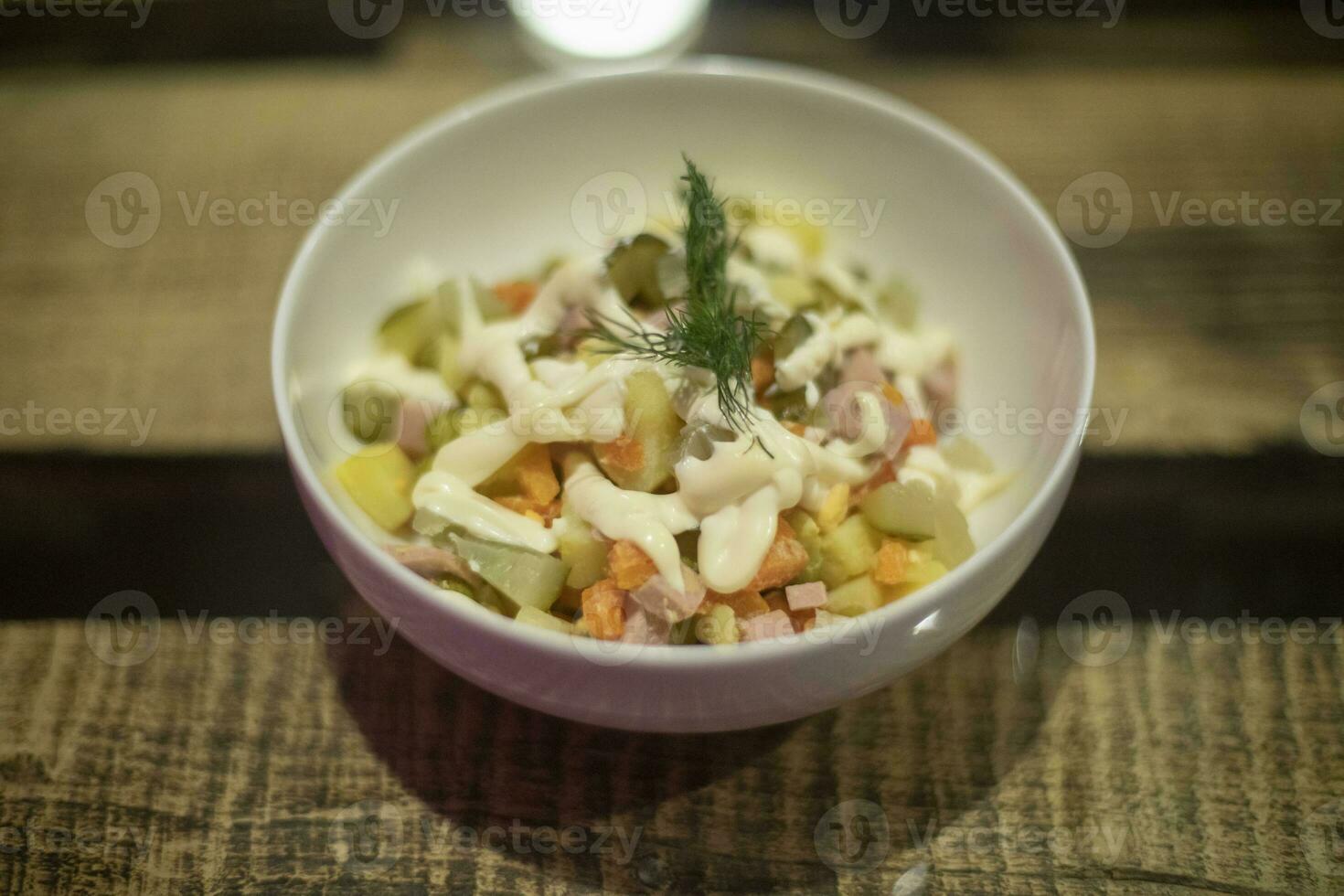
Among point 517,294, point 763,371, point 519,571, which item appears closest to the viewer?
point 519,571

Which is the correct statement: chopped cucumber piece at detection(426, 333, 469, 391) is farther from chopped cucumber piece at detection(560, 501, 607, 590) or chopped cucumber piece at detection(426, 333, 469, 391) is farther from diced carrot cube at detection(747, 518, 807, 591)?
diced carrot cube at detection(747, 518, 807, 591)

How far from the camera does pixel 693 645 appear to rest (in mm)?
1318

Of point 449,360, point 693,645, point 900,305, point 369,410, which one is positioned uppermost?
point 900,305

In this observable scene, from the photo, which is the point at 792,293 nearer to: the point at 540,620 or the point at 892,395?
the point at 892,395

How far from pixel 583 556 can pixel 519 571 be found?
0.09m

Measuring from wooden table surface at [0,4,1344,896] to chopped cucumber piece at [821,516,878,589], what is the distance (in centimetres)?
23

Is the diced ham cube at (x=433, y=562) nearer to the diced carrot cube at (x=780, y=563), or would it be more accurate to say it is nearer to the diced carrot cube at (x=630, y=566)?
the diced carrot cube at (x=630, y=566)

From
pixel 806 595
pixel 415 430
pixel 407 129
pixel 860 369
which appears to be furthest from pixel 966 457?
pixel 407 129

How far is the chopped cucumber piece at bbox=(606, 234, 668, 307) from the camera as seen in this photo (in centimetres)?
177

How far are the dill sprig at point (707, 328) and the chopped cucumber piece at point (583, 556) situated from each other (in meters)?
0.26

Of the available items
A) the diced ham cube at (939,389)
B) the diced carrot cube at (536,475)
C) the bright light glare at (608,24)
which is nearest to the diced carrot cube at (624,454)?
the diced carrot cube at (536,475)

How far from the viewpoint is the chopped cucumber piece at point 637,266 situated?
177 cm

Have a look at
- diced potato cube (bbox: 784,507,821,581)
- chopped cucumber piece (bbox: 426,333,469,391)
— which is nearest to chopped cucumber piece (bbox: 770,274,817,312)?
diced potato cube (bbox: 784,507,821,581)

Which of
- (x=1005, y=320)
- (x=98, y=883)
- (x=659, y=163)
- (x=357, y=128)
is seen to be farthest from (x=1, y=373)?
(x=1005, y=320)
